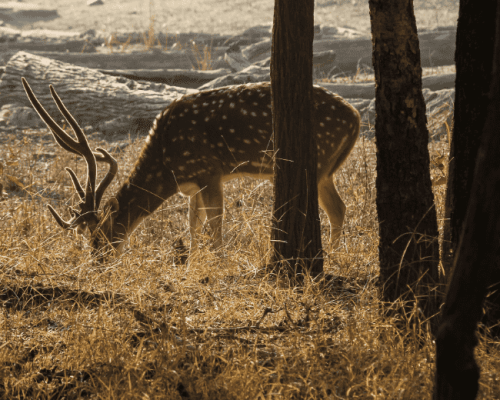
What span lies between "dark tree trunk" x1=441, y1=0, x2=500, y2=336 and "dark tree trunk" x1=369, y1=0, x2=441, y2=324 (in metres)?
0.14

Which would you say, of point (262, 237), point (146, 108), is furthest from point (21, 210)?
point (146, 108)

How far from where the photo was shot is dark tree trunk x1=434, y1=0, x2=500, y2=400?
1604 millimetres

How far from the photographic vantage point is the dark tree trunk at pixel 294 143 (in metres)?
3.29

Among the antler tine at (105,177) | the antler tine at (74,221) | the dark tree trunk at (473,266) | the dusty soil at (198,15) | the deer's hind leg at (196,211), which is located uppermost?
the dusty soil at (198,15)

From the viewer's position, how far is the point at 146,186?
16.3 feet

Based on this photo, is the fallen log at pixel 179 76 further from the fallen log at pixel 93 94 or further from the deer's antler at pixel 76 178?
the deer's antler at pixel 76 178

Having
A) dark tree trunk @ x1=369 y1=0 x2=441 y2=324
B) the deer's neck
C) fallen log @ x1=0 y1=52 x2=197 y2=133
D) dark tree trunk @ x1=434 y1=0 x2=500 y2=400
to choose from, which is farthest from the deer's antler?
fallen log @ x1=0 y1=52 x2=197 y2=133

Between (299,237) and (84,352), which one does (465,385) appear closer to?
(84,352)

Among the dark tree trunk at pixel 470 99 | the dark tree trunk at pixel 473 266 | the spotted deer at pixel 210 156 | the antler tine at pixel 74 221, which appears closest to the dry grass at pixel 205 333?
the antler tine at pixel 74 221

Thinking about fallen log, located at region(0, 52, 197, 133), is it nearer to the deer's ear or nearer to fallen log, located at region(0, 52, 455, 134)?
fallen log, located at region(0, 52, 455, 134)

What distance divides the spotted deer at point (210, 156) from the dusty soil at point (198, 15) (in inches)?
566

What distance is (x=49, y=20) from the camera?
2353 centimetres

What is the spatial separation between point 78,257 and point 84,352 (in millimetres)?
1666

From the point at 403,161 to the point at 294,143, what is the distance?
0.90m
